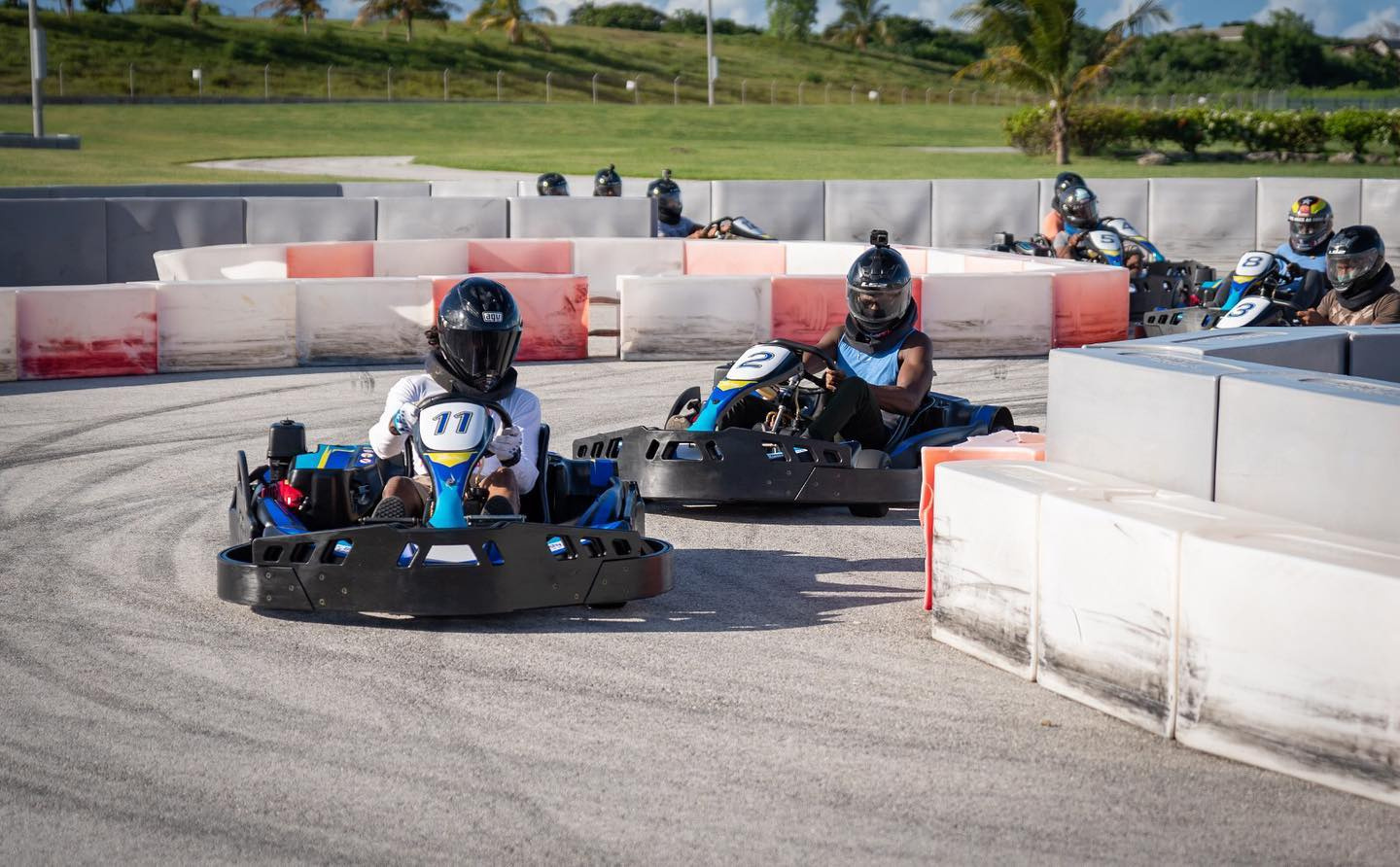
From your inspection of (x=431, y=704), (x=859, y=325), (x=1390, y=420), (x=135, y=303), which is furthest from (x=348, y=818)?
(x=135, y=303)

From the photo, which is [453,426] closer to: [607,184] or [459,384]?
[459,384]

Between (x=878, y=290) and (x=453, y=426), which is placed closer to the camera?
(x=453, y=426)

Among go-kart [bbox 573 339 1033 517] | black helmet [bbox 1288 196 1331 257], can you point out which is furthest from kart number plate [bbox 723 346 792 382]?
black helmet [bbox 1288 196 1331 257]

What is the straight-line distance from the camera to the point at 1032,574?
16.1 feet

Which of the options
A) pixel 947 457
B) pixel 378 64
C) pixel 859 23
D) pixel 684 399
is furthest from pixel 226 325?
pixel 859 23

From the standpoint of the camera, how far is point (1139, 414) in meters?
5.10

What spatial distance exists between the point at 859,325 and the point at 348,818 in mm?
4875

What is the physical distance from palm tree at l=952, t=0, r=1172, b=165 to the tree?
2866 inches

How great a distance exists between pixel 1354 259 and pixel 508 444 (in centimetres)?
569

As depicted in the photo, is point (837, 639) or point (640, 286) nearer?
point (837, 639)

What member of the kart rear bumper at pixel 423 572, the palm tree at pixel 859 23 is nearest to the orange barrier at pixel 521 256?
the kart rear bumper at pixel 423 572

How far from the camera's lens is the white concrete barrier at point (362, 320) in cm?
1289

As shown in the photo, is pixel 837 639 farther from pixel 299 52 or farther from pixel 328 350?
pixel 299 52

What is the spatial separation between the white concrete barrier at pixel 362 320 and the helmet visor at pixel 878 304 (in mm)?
5456
